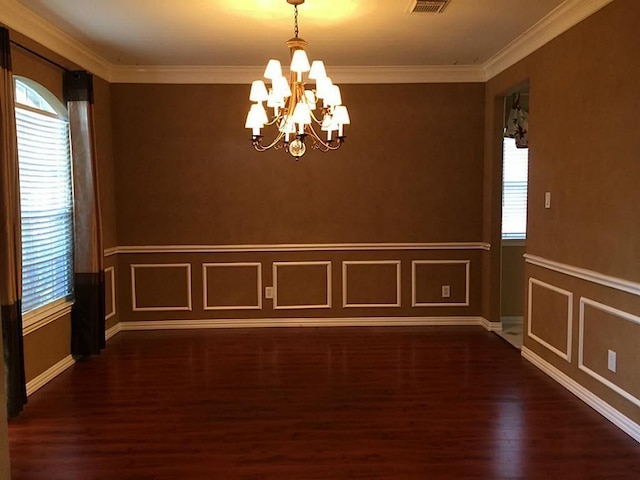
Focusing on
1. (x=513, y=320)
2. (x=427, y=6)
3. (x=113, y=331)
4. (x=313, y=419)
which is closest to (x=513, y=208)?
(x=513, y=320)

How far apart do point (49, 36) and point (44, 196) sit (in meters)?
1.21

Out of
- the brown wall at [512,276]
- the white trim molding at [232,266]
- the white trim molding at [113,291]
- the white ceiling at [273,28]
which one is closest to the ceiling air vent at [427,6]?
the white ceiling at [273,28]

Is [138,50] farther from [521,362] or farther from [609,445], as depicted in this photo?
[609,445]

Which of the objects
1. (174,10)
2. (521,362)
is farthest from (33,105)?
(521,362)

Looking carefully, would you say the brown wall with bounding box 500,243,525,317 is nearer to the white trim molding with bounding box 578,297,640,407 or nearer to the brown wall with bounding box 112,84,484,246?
the brown wall with bounding box 112,84,484,246

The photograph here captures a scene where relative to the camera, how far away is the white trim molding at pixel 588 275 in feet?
9.38

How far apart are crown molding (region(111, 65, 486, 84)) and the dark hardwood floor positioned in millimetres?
2638

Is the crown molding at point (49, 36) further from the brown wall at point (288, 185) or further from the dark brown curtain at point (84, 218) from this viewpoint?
the brown wall at point (288, 185)

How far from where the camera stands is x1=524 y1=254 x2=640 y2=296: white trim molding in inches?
113

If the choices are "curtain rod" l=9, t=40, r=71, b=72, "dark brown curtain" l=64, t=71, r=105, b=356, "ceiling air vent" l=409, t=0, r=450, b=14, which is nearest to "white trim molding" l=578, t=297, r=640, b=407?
"ceiling air vent" l=409, t=0, r=450, b=14

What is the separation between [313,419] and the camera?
311cm

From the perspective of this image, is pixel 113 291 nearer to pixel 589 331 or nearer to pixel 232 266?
pixel 232 266

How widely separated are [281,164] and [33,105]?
2.24m

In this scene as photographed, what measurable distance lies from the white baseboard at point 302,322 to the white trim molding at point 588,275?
1.38 metres
